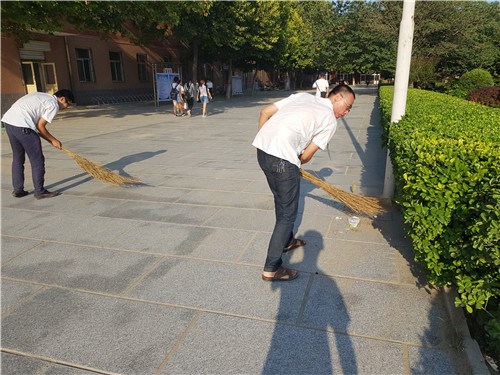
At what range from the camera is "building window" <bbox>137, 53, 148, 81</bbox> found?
26.6m

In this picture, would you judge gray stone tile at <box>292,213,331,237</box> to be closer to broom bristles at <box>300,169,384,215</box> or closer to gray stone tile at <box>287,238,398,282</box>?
gray stone tile at <box>287,238,398,282</box>

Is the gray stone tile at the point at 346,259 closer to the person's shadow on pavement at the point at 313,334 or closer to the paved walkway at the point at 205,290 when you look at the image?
the paved walkway at the point at 205,290

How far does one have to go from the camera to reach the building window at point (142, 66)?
26625 millimetres

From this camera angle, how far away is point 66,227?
15.0 ft

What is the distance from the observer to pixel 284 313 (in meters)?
2.86

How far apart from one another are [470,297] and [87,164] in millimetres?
5631

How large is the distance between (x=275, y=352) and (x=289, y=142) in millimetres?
1573

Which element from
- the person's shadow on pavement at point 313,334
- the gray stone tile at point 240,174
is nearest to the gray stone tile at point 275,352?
the person's shadow on pavement at point 313,334

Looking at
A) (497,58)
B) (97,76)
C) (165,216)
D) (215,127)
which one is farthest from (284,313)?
(497,58)

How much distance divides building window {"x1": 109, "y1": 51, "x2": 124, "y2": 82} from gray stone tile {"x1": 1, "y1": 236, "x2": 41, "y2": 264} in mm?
22414

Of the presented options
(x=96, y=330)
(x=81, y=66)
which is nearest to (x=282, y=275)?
(x=96, y=330)

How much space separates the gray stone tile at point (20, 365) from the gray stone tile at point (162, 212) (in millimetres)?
2430

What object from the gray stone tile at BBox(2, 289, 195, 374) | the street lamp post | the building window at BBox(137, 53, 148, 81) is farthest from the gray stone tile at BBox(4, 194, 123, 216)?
the building window at BBox(137, 53, 148, 81)

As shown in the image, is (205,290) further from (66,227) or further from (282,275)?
(66,227)
